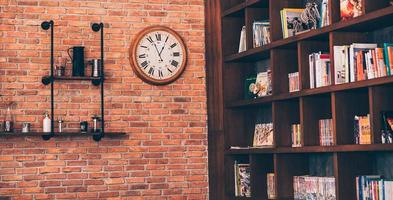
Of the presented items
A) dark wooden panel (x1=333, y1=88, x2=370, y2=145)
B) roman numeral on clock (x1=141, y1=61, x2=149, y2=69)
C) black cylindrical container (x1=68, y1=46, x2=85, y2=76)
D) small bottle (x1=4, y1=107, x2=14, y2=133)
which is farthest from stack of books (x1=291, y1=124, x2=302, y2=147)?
small bottle (x1=4, y1=107, x2=14, y2=133)

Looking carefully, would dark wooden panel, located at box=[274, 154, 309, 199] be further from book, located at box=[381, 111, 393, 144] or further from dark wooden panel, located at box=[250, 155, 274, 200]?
book, located at box=[381, 111, 393, 144]

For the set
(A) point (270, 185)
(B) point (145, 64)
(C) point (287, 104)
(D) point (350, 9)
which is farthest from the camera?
(B) point (145, 64)

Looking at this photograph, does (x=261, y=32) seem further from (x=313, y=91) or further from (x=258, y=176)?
(x=258, y=176)

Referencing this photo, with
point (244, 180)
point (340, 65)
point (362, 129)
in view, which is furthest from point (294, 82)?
point (244, 180)

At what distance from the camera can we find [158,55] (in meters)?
7.20

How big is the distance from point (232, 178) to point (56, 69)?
1.91 metres

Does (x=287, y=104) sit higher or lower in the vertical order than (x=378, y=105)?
higher

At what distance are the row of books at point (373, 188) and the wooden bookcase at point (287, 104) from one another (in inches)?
6.3

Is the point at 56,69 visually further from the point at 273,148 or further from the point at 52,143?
the point at 273,148

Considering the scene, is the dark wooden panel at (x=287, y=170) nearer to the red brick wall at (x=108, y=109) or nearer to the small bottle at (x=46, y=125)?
the red brick wall at (x=108, y=109)

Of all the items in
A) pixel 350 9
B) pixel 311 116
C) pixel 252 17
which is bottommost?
pixel 311 116

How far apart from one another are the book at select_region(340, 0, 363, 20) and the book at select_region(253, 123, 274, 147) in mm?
1461

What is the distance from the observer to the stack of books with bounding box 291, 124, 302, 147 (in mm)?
6023

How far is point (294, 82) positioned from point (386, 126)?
122 centimetres
